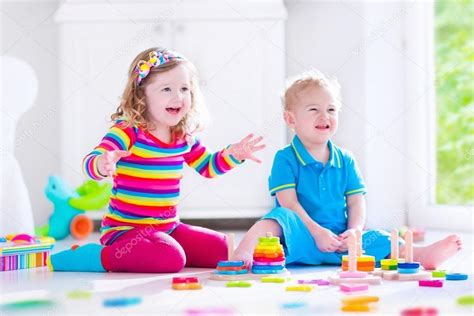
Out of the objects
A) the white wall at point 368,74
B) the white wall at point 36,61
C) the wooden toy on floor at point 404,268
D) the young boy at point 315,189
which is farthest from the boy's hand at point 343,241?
the white wall at point 36,61

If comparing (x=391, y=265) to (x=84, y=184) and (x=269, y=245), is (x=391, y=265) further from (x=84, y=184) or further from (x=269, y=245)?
(x=84, y=184)

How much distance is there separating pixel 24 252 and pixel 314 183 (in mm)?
651

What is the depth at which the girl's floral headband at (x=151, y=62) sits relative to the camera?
174cm

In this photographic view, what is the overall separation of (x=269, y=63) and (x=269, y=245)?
1.09 m

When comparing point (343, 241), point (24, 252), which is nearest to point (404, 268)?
point (343, 241)

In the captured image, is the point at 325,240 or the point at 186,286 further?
the point at 325,240

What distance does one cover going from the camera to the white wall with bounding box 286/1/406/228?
2.61 m

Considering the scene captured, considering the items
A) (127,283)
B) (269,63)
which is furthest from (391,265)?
(269,63)

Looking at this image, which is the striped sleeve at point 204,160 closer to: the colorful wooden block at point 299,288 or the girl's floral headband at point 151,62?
the girl's floral headband at point 151,62

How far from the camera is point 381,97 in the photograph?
264cm

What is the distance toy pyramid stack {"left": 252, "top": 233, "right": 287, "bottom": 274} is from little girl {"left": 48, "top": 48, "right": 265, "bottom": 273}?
0.17 metres

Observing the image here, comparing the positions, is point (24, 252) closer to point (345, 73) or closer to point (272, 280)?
point (272, 280)

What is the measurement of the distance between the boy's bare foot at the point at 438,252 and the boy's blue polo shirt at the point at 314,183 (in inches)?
8.4

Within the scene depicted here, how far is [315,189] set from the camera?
1817mm
